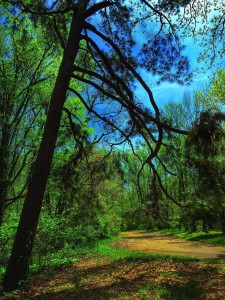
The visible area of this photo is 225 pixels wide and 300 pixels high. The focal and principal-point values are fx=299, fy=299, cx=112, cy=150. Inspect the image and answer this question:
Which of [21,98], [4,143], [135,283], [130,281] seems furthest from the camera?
[21,98]

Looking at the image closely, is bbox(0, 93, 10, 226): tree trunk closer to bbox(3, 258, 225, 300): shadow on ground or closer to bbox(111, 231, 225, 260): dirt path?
bbox(3, 258, 225, 300): shadow on ground

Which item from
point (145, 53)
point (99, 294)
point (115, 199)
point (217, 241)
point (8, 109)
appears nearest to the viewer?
point (99, 294)

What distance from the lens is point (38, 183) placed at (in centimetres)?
651

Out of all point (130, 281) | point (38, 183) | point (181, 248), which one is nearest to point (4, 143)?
point (38, 183)

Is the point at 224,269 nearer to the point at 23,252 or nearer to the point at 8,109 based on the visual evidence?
the point at 23,252

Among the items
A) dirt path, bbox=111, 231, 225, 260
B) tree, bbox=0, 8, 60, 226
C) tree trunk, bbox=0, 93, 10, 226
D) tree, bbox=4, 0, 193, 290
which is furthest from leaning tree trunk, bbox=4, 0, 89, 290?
dirt path, bbox=111, 231, 225, 260

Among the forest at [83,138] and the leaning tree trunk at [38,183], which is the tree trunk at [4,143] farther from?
the leaning tree trunk at [38,183]

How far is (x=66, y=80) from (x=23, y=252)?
3.96 metres

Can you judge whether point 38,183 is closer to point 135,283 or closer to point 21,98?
point 135,283

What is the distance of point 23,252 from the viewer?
20.6 feet

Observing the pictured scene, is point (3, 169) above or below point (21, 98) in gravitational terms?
below

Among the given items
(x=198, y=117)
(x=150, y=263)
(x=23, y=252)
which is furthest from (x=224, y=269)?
(x=23, y=252)

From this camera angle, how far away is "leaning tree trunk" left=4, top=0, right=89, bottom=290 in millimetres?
6238

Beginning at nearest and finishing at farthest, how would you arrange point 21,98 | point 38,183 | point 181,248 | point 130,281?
point 130,281 → point 38,183 → point 21,98 → point 181,248
